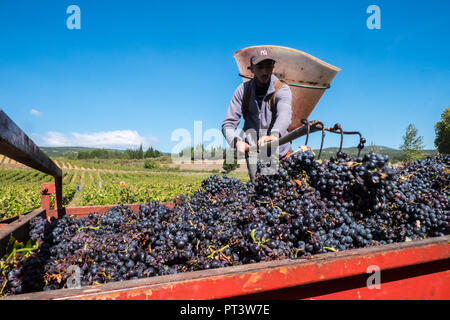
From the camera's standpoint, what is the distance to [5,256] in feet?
4.75

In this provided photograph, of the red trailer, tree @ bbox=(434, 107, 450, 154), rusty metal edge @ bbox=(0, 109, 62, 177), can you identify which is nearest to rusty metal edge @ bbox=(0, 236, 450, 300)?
the red trailer

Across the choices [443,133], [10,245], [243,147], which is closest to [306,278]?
[10,245]

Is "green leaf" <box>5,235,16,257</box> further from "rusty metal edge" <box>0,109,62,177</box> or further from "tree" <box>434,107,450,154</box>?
"tree" <box>434,107,450,154</box>

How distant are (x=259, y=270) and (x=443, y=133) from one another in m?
52.6

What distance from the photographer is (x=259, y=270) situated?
0.97m

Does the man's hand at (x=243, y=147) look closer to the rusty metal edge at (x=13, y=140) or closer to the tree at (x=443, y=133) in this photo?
the rusty metal edge at (x=13, y=140)

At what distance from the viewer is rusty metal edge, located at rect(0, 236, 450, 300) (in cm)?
81

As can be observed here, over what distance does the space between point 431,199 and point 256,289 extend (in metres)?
1.64

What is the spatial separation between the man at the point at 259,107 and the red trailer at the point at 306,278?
1954mm

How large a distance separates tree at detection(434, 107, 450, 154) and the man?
46.4m

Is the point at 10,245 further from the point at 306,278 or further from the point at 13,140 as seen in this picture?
the point at 306,278

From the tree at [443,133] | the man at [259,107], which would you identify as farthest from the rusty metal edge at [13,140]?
the tree at [443,133]
